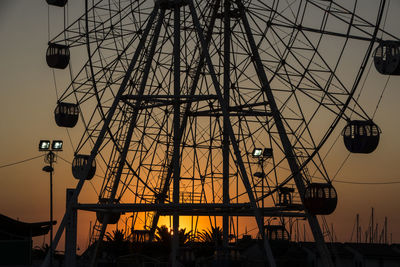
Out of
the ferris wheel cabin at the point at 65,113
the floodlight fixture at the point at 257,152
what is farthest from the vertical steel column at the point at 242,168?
the floodlight fixture at the point at 257,152

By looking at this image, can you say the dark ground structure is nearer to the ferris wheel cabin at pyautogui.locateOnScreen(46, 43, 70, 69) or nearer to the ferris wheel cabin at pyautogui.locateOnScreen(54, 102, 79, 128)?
the ferris wheel cabin at pyautogui.locateOnScreen(54, 102, 79, 128)

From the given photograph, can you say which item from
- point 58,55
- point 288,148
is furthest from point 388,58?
point 58,55

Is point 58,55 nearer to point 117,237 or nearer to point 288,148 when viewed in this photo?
point 288,148

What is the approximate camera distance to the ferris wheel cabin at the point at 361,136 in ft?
151

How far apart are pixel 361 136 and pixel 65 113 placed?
19.1m

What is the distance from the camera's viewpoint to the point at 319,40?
1837 inches

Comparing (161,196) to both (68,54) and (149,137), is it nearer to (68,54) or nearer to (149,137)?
(149,137)

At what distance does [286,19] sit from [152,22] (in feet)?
26.0

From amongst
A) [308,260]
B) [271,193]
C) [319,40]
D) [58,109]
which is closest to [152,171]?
[58,109]

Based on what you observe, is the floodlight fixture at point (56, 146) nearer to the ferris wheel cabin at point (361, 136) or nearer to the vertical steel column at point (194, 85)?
the vertical steel column at point (194, 85)

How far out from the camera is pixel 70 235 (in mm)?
52562

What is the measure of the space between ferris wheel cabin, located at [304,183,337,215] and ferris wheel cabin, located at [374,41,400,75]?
31.1ft

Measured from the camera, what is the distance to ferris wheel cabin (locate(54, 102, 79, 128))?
189 feet

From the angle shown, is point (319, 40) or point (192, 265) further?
point (192, 265)
